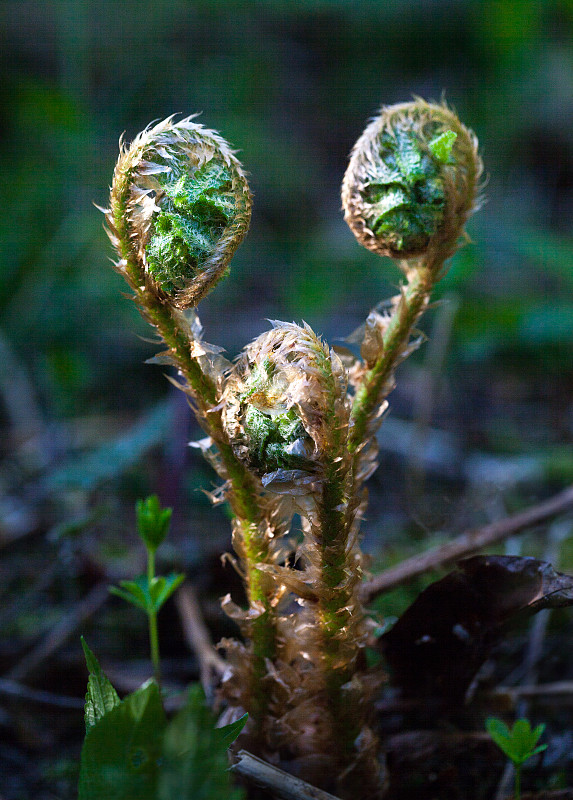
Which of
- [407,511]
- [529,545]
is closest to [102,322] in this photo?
[407,511]

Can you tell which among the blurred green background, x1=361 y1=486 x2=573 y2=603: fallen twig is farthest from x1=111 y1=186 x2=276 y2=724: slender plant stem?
the blurred green background

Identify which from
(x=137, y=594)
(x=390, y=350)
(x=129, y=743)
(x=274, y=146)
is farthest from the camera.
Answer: (x=274, y=146)

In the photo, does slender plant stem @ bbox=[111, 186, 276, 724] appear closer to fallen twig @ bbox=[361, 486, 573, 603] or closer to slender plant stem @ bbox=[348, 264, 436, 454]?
slender plant stem @ bbox=[348, 264, 436, 454]

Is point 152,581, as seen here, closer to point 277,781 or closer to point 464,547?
point 277,781

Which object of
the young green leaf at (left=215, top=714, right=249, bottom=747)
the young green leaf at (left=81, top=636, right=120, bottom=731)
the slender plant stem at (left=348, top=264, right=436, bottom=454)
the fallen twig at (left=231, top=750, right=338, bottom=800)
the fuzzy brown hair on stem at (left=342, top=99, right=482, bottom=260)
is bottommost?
the fallen twig at (left=231, top=750, right=338, bottom=800)

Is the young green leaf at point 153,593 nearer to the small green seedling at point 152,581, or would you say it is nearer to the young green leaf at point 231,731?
the small green seedling at point 152,581

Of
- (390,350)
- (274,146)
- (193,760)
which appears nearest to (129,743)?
(193,760)

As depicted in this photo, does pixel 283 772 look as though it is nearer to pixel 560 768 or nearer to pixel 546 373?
pixel 560 768
